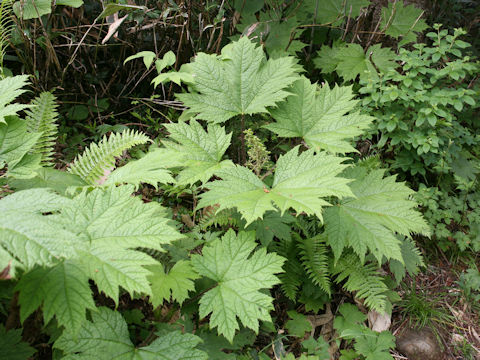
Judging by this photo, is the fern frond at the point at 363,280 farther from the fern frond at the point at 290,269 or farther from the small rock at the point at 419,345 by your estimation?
the small rock at the point at 419,345

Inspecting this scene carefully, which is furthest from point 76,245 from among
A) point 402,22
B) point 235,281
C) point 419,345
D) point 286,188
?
point 402,22

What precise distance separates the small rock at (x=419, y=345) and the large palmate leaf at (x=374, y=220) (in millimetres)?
704

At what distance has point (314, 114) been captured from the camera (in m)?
2.16

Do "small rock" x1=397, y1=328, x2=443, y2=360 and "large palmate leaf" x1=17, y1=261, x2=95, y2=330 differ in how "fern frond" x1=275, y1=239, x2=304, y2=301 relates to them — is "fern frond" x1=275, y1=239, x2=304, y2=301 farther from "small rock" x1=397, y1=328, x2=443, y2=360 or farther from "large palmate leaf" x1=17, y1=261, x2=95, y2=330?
"large palmate leaf" x1=17, y1=261, x2=95, y2=330

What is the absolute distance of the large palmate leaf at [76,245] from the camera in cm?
103

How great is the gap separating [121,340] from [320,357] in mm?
1096

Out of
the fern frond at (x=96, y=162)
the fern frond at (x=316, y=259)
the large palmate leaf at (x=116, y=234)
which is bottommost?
the fern frond at (x=316, y=259)

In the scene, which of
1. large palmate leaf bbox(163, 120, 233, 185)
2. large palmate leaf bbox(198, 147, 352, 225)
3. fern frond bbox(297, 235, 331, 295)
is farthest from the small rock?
large palmate leaf bbox(163, 120, 233, 185)

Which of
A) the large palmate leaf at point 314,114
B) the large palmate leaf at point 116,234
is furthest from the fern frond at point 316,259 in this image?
the large palmate leaf at point 116,234

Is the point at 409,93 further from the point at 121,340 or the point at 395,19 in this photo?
the point at 121,340

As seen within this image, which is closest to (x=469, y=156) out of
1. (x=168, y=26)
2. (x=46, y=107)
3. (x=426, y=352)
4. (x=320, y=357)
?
(x=426, y=352)

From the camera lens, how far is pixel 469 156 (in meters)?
3.27

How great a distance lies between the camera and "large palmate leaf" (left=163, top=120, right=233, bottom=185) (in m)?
1.91

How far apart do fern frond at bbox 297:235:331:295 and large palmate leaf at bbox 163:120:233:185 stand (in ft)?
2.27
